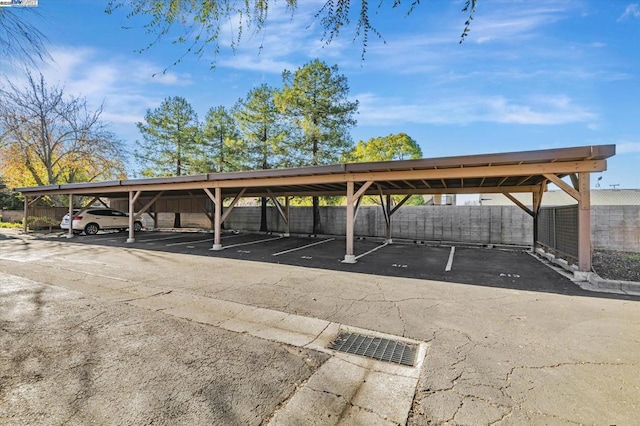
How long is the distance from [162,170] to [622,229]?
72.0 feet

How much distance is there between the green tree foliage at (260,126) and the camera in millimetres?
15711

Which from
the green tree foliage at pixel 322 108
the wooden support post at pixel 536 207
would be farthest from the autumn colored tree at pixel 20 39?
the green tree foliage at pixel 322 108

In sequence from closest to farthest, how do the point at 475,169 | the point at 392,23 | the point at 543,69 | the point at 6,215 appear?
the point at 392,23 < the point at 543,69 < the point at 475,169 < the point at 6,215

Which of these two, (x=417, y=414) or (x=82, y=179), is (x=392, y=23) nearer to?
(x=417, y=414)

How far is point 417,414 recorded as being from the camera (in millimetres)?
2051

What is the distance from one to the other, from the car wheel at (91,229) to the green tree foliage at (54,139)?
300 inches

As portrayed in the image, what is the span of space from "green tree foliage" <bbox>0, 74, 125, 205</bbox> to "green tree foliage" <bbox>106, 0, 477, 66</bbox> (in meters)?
22.9

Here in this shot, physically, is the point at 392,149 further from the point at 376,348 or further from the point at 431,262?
the point at 376,348

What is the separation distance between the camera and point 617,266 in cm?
710

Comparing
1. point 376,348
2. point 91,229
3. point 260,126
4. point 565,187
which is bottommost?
point 376,348

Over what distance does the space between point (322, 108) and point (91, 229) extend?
539 inches

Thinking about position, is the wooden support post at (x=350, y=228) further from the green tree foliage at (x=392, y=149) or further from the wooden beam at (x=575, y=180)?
the green tree foliage at (x=392, y=149)

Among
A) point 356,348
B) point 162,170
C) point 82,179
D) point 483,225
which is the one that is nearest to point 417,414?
point 356,348

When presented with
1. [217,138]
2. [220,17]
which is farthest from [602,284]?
[217,138]
